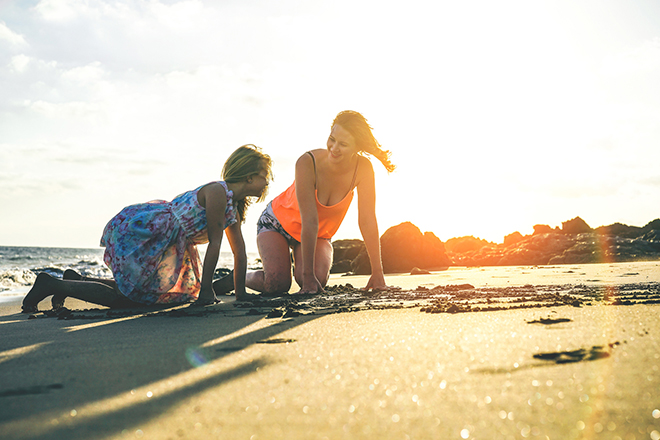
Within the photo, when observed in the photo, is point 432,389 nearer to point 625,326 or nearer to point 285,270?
point 625,326

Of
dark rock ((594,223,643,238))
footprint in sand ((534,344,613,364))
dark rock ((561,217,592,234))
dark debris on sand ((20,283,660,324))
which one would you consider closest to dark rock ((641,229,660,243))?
dark rock ((594,223,643,238))

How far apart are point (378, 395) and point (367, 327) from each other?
0.98 metres

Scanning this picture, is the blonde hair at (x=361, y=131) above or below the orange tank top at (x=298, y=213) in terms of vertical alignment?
above

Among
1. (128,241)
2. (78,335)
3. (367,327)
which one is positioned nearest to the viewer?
(367,327)

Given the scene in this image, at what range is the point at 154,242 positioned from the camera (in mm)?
3889

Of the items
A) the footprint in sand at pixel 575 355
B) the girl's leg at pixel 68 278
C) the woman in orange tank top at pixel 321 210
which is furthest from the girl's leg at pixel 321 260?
the footprint in sand at pixel 575 355

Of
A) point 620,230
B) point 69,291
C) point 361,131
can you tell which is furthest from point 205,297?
point 620,230

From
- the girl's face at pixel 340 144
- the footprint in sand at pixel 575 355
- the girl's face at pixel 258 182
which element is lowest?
the footprint in sand at pixel 575 355

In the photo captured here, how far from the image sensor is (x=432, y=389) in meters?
1.06

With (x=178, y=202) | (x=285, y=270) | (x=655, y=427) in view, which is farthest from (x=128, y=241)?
(x=655, y=427)

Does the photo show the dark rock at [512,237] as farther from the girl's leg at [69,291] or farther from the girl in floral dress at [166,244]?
the girl's leg at [69,291]

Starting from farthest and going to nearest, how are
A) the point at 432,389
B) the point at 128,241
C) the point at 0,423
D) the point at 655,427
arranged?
the point at 128,241 < the point at 432,389 < the point at 0,423 < the point at 655,427

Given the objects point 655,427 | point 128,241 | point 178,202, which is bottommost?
point 655,427

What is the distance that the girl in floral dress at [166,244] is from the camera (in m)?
3.59
